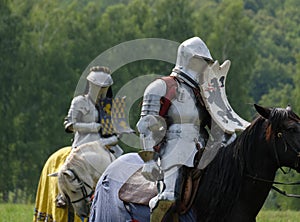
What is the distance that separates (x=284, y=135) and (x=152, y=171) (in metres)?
1.15

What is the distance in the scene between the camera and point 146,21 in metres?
50.8

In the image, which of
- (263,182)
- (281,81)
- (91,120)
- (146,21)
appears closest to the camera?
(263,182)

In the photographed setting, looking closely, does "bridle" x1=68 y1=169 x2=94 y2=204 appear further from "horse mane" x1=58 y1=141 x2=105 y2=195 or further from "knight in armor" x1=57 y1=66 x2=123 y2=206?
"knight in armor" x1=57 y1=66 x2=123 y2=206

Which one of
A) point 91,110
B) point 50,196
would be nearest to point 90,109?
point 91,110

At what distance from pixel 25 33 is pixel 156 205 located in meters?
37.8

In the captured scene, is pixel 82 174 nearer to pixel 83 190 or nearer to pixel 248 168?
pixel 83 190

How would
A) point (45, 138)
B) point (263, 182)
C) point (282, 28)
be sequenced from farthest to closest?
point (282, 28) → point (45, 138) → point (263, 182)

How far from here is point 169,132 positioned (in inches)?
391

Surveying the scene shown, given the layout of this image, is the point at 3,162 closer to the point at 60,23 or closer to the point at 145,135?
the point at 60,23

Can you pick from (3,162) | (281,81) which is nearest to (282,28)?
(281,81)

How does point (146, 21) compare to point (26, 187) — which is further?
point (146, 21)

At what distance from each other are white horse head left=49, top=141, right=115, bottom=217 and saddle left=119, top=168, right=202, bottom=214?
338cm

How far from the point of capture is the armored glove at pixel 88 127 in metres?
14.8

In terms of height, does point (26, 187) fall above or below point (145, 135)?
below
